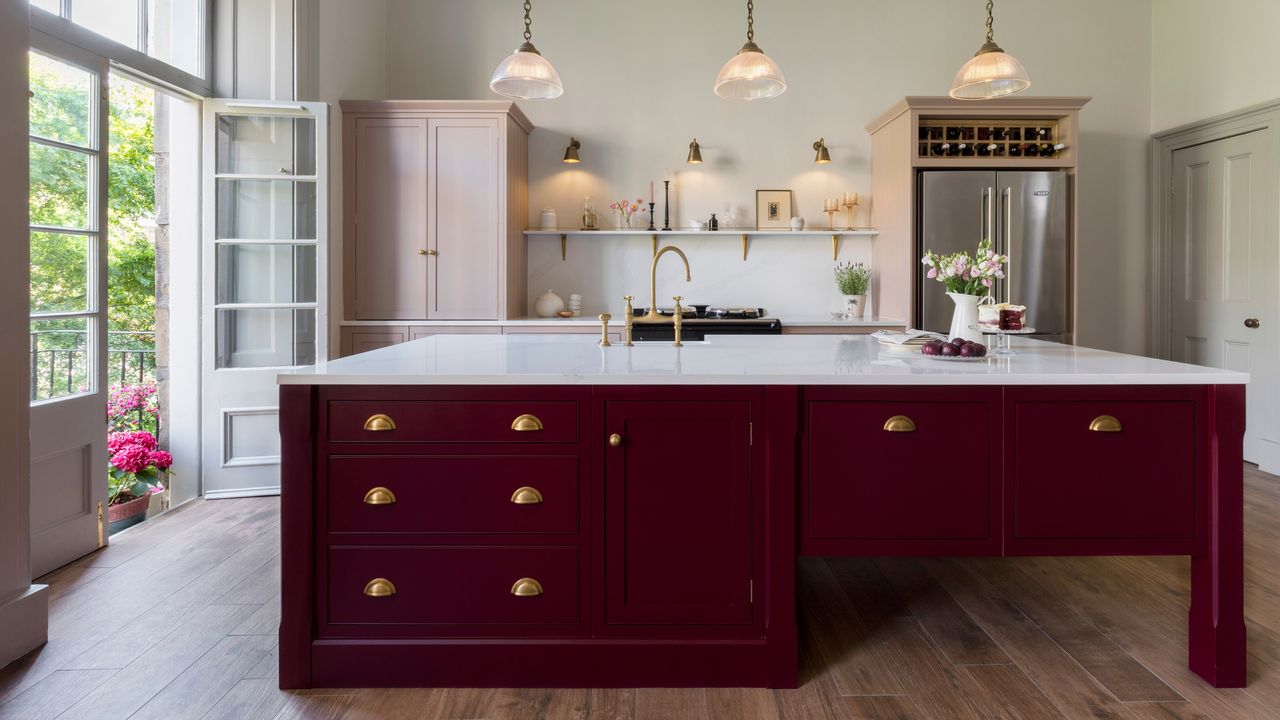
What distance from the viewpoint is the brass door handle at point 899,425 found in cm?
209

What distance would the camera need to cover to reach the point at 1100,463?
2098mm

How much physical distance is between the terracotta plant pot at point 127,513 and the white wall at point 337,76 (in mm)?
1217

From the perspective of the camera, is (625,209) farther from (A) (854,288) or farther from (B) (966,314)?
(B) (966,314)

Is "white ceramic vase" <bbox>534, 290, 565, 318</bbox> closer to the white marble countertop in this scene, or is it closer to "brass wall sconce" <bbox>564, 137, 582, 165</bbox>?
"brass wall sconce" <bbox>564, 137, 582, 165</bbox>

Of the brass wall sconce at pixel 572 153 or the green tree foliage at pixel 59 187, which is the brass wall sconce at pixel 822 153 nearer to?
the brass wall sconce at pixel 572 153

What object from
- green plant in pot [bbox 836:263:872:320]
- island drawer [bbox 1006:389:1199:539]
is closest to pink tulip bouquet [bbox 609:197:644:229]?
green plant in pot [bbox 836:263:872:320]

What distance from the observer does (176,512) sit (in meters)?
3.85

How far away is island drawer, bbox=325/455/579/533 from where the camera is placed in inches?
81.5

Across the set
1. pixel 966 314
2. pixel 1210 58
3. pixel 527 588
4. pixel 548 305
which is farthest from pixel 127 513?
pixel 1210 58

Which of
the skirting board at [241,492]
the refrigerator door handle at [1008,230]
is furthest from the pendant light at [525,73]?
the refrigerator door handle at [1008,230]

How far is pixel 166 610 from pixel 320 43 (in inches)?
125

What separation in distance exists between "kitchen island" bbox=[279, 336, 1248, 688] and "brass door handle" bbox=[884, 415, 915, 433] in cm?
2

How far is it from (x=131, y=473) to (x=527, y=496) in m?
2.92

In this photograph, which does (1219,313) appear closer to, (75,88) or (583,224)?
(583,224)
